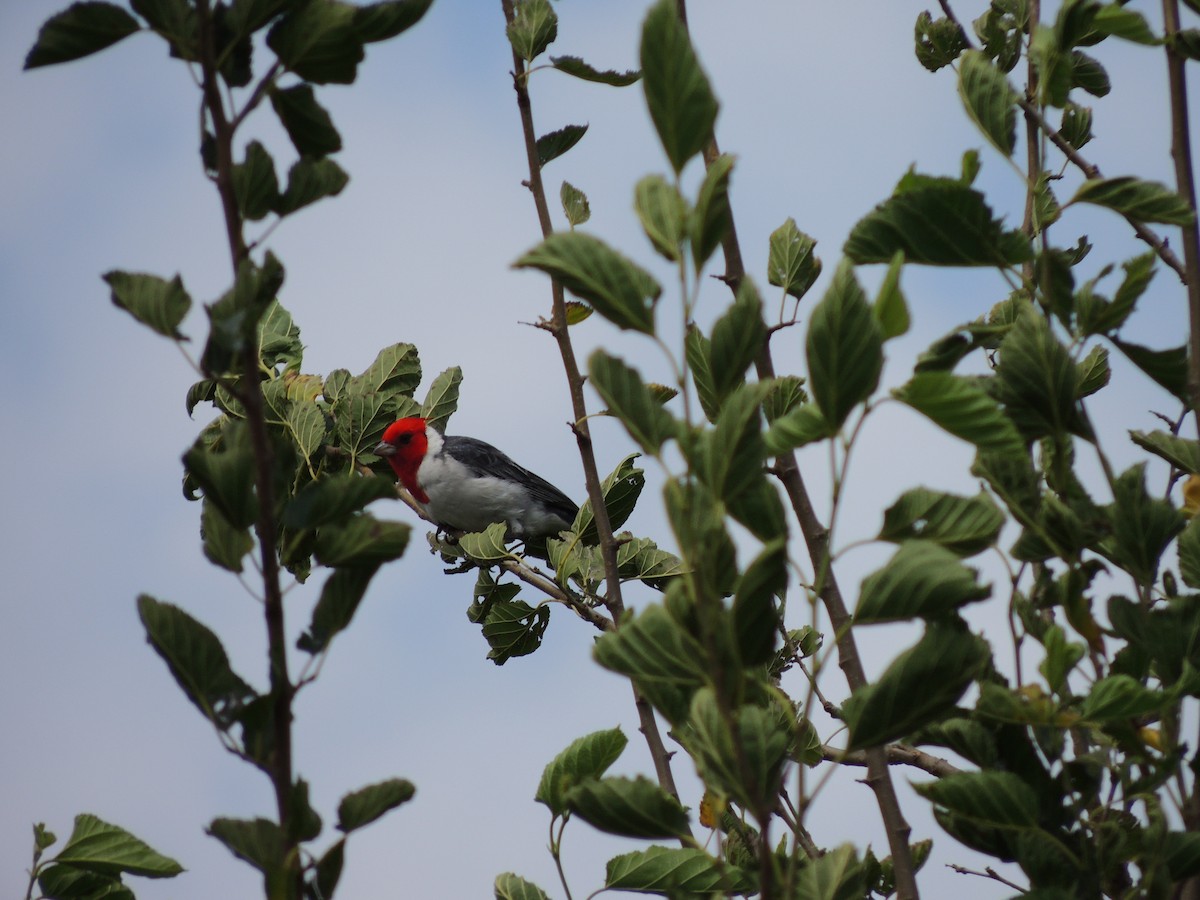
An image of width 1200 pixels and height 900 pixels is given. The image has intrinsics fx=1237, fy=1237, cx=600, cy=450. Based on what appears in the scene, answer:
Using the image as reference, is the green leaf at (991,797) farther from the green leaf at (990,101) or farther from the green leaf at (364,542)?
the green leaf at (990,101)

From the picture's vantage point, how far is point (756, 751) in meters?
1.25

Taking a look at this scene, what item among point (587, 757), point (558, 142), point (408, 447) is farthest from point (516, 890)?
point (408, 447)

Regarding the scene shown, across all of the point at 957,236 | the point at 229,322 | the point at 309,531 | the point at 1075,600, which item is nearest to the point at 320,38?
the point at 229,322

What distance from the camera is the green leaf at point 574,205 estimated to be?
299 centimetres

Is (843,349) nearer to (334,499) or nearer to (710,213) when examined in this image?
(710,213)

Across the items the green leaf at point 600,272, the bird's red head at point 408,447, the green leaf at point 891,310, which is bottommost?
the green leaf at point 891,310

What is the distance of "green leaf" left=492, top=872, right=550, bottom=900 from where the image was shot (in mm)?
1995

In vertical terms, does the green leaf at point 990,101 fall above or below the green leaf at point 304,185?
above

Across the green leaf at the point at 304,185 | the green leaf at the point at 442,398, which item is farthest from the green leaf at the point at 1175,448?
the green leaf at the point at 442,398

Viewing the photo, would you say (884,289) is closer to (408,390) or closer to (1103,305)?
(1103,305)

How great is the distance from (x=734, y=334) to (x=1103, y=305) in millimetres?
584

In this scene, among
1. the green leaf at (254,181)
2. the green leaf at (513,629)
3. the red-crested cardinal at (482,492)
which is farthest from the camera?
the red-crested cardinal at (482,492)

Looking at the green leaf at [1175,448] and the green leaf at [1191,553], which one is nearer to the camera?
the green leaf at [1191,553]

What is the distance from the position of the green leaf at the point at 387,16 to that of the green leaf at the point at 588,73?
4.80 ft
